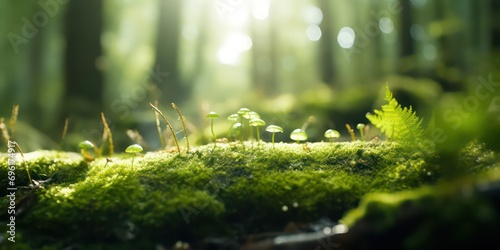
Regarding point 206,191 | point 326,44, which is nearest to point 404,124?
point 206,191

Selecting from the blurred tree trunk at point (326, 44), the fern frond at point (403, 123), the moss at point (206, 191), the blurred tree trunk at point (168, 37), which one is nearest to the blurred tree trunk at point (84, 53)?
the blurred tree trunk at point (168, 37)

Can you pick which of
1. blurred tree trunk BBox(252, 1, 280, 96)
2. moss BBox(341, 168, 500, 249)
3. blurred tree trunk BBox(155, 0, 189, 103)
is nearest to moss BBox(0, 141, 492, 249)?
moss BBox(341, 168, 500, 249)

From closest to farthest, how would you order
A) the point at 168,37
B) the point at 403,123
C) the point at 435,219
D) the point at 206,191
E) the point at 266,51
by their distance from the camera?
the point at 435,219, the point at 206,191, the point at 403,123, the point at 168,37, the point at 266,51

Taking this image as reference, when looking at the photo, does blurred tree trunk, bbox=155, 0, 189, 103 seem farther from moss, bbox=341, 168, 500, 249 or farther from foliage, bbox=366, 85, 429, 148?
moss, bbox=341, 168, 500, 249

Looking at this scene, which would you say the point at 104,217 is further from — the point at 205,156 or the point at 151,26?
the point at 151,26

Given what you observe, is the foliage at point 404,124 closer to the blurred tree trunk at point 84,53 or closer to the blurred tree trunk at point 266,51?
the blurred tree trunk at point 84,53

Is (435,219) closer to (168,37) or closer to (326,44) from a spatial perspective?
(168,37)
